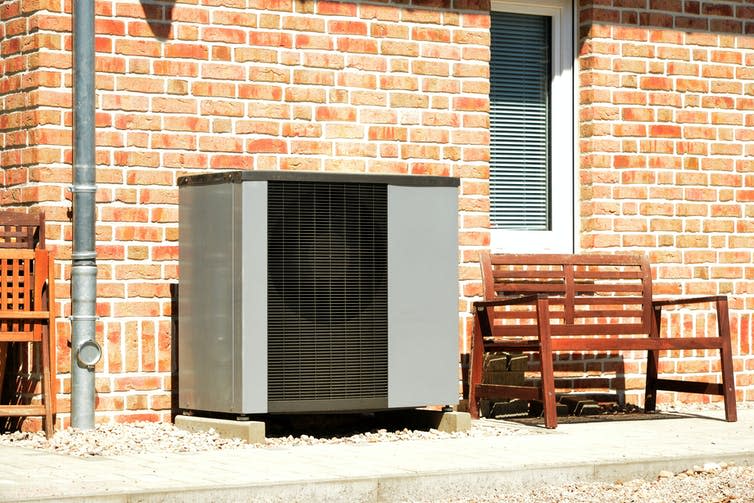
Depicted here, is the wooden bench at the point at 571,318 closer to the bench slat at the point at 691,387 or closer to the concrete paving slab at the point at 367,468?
the bench slat at the point at 691,387

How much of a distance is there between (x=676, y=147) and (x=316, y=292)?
3.53 meters

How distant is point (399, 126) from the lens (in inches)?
408

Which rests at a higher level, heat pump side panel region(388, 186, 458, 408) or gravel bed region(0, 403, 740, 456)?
heat pump side panel region(388, 186, 458, 408)

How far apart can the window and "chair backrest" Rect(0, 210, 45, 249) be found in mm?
3368

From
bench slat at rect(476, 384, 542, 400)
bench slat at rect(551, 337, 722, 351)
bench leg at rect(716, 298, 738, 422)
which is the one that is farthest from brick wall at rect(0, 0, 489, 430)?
bench leg at rect(716, 298, 738, 422)

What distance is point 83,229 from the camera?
29.3ft

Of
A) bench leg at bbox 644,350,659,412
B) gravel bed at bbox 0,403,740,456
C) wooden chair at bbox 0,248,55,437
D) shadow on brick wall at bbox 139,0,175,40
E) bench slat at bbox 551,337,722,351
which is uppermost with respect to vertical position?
shadow on brick wall at bbox 139,0,175,40

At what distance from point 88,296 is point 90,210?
48 centimetres

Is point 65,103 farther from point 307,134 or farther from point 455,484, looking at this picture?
point 455,484

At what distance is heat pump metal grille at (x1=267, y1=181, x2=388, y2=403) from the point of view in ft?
29.3

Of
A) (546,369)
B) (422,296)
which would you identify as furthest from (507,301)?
(422,296)

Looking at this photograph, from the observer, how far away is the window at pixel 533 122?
11.1m

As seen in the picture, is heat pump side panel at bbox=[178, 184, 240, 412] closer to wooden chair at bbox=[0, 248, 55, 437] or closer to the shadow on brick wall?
wooden chair at bbox=[0, 248, 55, 437]

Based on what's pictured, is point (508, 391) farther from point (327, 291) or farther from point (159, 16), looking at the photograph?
point (159, 16)
